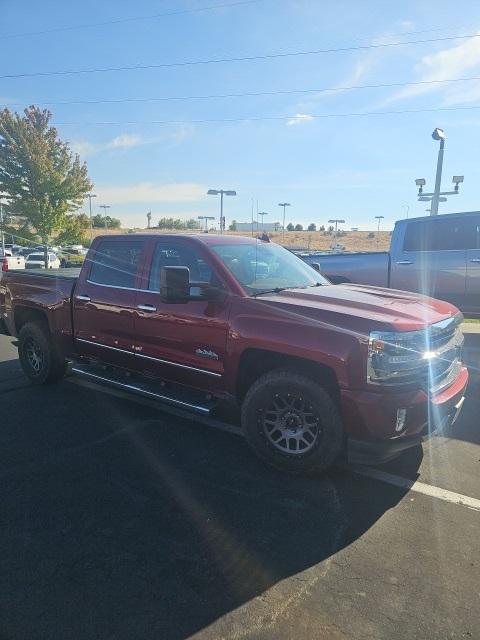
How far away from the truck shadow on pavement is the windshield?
4.88ft

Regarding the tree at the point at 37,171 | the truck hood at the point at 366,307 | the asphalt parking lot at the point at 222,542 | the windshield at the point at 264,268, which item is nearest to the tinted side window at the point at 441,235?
the windshield at the point at 264,268

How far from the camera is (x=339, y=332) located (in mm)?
3516

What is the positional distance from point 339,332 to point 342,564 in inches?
58.4

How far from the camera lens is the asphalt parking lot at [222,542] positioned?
2.37 metres

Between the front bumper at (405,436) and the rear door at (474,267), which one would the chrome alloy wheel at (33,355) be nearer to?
the front bumper at (405,436)

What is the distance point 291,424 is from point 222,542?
1134mm

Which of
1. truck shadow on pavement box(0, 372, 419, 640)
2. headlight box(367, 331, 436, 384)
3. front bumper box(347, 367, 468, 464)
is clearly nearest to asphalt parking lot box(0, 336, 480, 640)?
truck shadow on pavement box(0, 372, 419, 640)

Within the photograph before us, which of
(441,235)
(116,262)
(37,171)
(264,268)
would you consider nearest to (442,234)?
(441,235)

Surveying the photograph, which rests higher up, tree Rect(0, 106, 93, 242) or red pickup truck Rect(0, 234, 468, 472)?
tree Rect(0, 106, 93, 242)

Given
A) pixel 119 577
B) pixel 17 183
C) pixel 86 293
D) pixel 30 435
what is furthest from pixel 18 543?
pixel 17 183

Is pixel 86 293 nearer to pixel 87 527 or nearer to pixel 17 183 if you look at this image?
pixel 87 527

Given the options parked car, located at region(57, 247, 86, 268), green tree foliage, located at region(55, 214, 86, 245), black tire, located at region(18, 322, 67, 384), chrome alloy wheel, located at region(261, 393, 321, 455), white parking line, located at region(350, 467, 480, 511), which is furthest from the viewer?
green tree foliage, located at region(55, 214, 86, 245)

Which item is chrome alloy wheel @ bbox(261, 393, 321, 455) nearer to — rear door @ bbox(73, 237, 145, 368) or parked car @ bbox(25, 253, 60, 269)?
rear door @ bbox(73, 237, 145, 368)

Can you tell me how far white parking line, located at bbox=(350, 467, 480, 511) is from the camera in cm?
352
